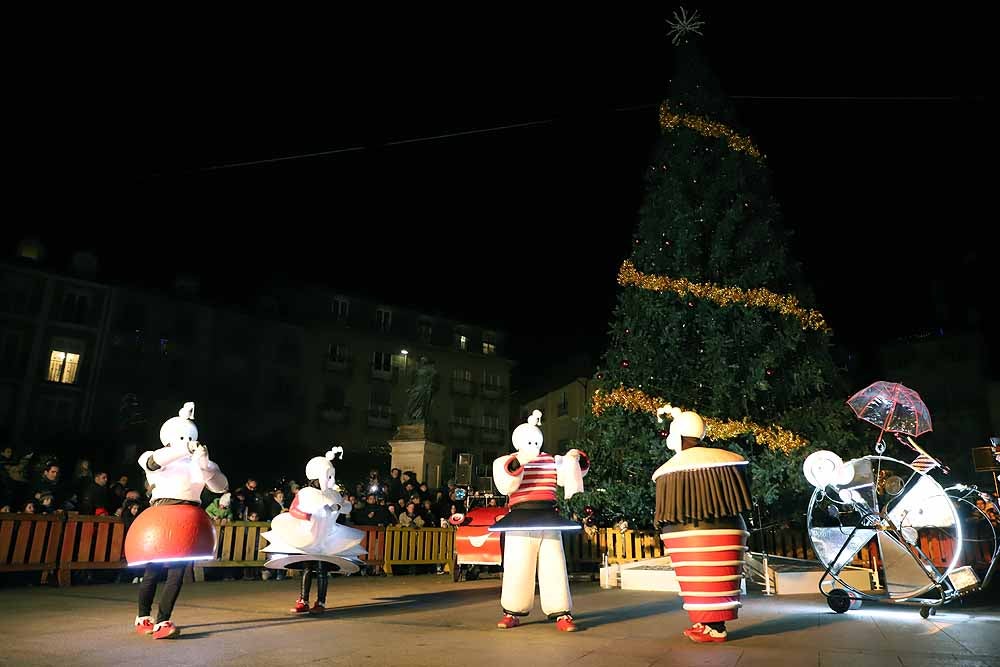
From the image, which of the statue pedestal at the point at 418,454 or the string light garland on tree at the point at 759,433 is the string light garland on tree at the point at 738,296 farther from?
the statue pedestal at the point at 418,454

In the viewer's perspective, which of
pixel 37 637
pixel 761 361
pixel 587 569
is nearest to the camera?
pixel 37 637

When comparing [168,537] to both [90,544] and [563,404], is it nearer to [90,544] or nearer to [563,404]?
[90,544]

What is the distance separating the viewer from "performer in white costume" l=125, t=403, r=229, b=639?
595 centimetres

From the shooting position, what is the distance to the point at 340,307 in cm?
4828

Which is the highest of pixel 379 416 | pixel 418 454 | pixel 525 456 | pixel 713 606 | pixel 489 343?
pixel 489 343

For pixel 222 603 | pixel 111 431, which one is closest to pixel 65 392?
pixel 111 431

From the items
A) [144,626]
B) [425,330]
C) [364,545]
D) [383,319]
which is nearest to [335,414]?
[383,319]

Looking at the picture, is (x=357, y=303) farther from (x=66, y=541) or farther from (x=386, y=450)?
(x=66, y=541)

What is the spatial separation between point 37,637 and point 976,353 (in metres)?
44.4

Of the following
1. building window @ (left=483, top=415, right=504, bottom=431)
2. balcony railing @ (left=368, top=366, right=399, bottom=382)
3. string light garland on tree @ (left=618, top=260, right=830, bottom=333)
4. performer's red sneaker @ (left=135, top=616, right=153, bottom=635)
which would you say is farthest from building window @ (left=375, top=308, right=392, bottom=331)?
performer's red sneaker @ (left=135, top=616, right=153, bottom=635)

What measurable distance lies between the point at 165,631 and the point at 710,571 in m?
4.47

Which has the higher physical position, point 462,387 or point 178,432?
point 462,387

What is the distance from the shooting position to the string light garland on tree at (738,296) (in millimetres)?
11750

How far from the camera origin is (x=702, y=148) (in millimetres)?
13023
